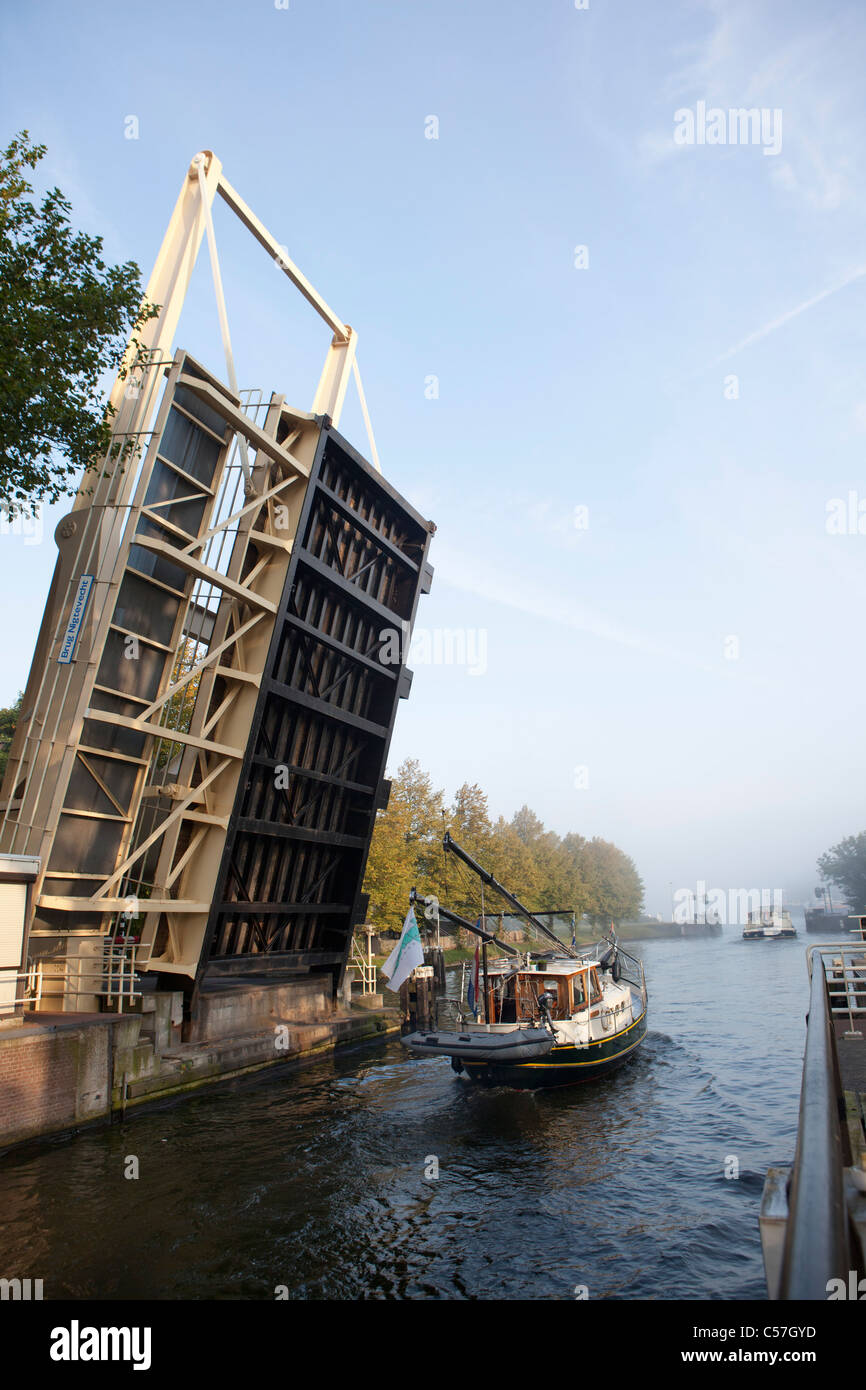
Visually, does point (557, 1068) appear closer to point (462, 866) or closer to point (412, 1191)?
point (412, 1191)

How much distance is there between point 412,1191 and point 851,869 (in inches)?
4921

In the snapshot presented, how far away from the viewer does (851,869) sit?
Answer: 12100 cm

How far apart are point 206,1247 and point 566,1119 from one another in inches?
380

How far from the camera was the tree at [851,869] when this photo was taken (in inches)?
4596

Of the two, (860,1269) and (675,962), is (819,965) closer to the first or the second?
(860,1269)

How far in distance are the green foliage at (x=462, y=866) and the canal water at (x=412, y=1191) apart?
20607 mm

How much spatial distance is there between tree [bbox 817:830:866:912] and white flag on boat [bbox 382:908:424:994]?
11185 cm

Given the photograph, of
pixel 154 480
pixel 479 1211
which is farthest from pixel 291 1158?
pixel 154 480

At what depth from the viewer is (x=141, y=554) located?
63.4ft

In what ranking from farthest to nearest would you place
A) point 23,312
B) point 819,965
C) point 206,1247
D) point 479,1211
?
1. point 23,312
2. point 819,965
3. point 479,1211
4. point 206,1247

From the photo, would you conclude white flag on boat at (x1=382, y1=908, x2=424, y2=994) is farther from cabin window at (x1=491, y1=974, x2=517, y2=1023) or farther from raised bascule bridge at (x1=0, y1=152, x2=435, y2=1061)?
raised bascule bridge at (x1=0, y1=152, x2=435, y2=1061)

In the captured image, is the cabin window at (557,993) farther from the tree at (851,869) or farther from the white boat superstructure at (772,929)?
the tree at (851,869)

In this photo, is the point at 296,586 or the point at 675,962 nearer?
the point at 296,586

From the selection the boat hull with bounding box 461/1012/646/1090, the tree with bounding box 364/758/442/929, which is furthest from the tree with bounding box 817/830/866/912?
the boat hull with bounding box 461/1012/646/1090
